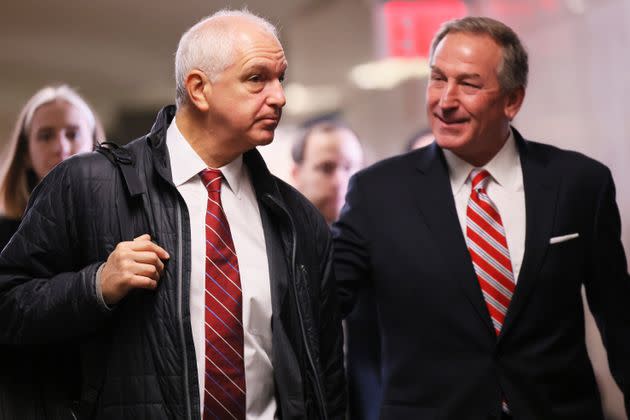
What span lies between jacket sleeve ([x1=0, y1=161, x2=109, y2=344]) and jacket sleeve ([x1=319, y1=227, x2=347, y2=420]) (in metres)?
0.61

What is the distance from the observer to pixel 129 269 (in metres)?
1.87

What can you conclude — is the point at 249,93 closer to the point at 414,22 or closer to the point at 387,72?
the point at 414,22

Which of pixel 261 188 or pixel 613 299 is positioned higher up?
pixel 261 188

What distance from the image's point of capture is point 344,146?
3.93 m

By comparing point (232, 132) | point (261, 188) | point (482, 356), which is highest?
point (232, 132)

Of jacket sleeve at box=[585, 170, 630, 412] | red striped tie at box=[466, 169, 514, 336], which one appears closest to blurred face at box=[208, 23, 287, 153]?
red striped tie at box=[466, 169, 514, 336]

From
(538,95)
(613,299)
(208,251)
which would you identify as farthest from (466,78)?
(538,95)

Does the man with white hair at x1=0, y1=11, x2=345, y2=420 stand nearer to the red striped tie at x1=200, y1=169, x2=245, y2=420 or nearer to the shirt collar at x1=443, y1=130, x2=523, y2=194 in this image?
the red striped tie at x1=200, y1=169, x2=245, y2=420

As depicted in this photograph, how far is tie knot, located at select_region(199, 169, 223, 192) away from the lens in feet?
7.13

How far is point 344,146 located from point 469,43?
4.42ft

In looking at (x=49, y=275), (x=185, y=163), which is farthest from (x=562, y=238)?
(x=49, y=275)

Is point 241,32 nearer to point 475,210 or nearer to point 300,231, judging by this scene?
point 300,231

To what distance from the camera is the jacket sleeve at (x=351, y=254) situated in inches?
101

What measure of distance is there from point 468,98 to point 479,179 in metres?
0.24
